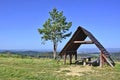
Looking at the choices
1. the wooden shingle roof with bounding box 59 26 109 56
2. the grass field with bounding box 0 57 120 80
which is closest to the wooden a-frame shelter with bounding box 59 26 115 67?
the wooden shingle roof with bounding box 59 26 109 56

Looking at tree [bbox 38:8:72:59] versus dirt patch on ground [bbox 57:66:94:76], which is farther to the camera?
tree [bbox 38:8:72:59]

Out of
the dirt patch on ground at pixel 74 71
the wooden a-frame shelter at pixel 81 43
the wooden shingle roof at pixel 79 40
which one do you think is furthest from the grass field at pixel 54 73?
the wooden shingle roof at pixel 79 40

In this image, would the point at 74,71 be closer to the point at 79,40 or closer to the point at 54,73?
the point at 54,73

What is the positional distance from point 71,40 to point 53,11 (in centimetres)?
1927

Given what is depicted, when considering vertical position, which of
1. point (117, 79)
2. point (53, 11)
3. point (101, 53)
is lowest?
point (117, 79)

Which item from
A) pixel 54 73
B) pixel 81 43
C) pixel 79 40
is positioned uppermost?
pixel 79 40

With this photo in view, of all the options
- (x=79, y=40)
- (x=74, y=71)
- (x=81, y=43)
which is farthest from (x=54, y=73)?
(x=79, y=40)

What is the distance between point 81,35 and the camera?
31.1m

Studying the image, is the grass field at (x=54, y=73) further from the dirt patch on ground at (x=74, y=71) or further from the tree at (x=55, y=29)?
the tree at (x=55, y=29)

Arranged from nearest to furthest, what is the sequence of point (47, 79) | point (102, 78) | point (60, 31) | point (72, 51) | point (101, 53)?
point (47, 79) < point (102, 78) < point (101, 53) < point (72, 51) < point (60, 31)

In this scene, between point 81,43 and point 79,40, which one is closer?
point 81,43

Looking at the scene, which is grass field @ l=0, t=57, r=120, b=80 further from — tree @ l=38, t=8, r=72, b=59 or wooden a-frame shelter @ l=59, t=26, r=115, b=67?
tree @ l=38, t=8, r=72, b=59

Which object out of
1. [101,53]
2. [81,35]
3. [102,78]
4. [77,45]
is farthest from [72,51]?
[102,78]

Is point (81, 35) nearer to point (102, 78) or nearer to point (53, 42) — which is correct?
point (102, 78)
